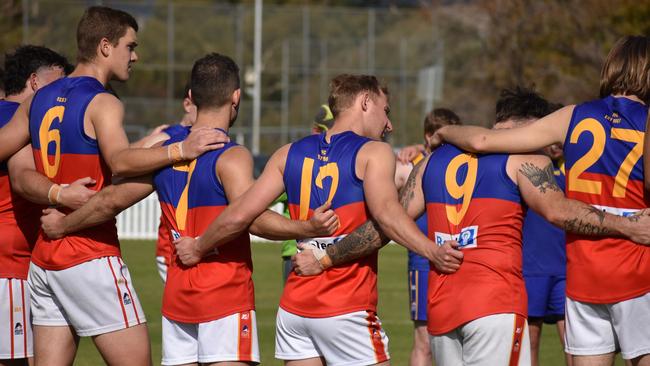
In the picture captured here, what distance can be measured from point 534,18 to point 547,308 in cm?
2569

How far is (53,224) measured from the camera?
6293 mm

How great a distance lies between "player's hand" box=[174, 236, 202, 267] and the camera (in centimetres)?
587

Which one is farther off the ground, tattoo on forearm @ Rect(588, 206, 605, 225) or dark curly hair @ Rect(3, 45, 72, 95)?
dark curly hair @ Rect(3, 45, 72, 95)

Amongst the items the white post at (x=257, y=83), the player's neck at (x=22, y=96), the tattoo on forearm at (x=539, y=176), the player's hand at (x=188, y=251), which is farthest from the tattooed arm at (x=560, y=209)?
the white post at (x=257, y=83)

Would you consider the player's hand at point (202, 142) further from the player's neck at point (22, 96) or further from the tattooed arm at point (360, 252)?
the player's neck at point (22, 96)

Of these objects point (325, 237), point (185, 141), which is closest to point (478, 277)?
point (325, 237)

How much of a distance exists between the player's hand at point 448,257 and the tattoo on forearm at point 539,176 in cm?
53

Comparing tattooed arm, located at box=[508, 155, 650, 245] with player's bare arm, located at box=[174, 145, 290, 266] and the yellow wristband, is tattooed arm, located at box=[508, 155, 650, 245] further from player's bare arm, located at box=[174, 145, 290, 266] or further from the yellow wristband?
player's bare arm, located at box=[174, 145, 290, 266]

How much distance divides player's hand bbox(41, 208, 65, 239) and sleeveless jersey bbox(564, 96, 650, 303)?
118 inches

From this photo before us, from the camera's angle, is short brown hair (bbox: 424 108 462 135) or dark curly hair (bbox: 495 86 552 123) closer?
dark curly hair (bbox: 495 86 552 123)


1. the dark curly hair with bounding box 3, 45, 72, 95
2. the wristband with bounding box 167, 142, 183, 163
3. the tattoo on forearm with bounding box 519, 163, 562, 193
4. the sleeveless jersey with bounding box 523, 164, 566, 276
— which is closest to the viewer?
A: the tattoo on forearm with bounding box 519, 163, 562, 193

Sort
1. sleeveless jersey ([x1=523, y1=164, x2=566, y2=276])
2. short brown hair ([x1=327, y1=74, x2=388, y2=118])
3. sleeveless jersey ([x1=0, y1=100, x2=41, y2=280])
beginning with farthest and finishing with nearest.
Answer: sleeveless jersey ([x1=523, y1=164, x2=566, y2=276]) → sleeveless jersey ([x1=0, y1=100, x2=41, y2=280]) → short brown hair ([x1=327, y1=74, x2=388, y2=118])

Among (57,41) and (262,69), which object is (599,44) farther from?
(57,41)

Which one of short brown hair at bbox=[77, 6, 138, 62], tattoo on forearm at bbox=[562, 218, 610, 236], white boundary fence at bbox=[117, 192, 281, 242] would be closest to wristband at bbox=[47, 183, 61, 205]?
short brown hair at bbox=[77, 6, 138, 62]
